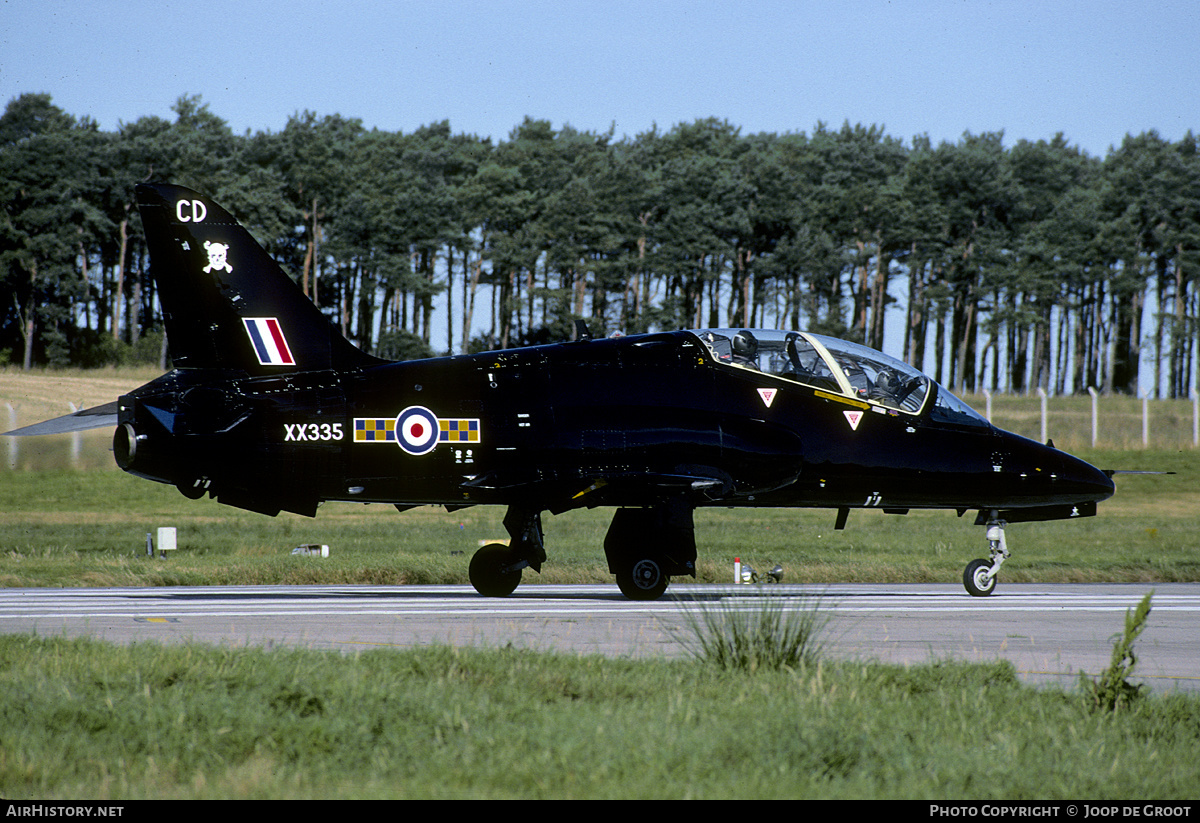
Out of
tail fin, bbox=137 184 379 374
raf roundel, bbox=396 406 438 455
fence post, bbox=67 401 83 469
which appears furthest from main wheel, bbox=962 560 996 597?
fence post, bbox=67 401 83 469

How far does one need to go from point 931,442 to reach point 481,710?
11866mm

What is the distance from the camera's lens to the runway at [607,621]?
1059 cm

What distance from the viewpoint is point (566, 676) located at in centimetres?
829

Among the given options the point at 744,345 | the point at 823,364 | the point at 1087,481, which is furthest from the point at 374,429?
the point at 1087,481

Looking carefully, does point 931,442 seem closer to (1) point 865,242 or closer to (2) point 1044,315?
(1) point 865,242

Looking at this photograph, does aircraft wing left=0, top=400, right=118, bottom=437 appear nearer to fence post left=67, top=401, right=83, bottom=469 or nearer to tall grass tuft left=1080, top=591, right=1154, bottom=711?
tall grass tuft left=1080, top=591, right=1154, bottom=711

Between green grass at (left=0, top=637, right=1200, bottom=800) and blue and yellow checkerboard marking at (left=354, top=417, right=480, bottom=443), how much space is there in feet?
24.1

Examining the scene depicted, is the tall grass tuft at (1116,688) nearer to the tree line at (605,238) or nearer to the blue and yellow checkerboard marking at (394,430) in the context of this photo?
the blue and yellow checkerboard marking at (394,430)

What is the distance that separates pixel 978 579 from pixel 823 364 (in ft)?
12.6

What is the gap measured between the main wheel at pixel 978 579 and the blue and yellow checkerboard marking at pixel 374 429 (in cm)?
833

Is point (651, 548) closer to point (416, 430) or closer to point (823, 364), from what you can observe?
point (416, 430)

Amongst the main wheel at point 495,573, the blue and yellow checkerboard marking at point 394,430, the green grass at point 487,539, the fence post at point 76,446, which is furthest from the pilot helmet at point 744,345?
the fence post at point 76,446

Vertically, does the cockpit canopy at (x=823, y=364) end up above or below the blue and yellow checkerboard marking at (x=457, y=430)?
above

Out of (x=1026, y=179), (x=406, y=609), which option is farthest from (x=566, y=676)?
(x=1026, y=179)
